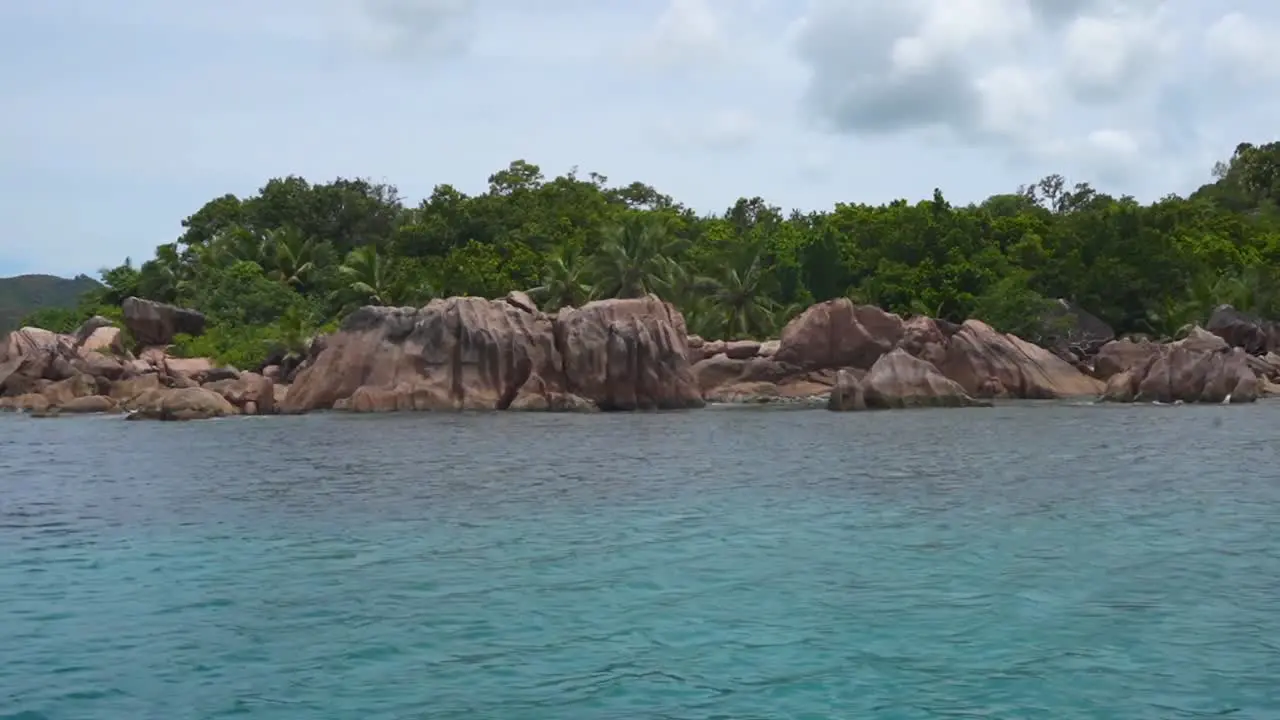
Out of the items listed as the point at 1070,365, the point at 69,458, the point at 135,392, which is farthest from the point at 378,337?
the point at 1070,365

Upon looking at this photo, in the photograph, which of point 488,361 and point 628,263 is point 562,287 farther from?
point 488,361

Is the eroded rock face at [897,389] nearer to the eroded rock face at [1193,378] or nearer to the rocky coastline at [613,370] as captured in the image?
the rocky coastline at [613,370]

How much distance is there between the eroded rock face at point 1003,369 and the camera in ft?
196

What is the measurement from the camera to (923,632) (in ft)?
46.4

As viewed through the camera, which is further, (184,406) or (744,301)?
(744,301)

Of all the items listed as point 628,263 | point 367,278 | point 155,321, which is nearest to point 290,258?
point 155,321

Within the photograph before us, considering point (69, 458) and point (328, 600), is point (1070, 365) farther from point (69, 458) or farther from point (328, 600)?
point (328, 600)

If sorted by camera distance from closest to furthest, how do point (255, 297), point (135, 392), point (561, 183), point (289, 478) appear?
point (289, 478) → point (135, 392) → point (255, 297) → point (561, 183)

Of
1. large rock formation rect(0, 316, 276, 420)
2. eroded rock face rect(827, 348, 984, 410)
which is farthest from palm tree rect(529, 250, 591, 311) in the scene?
eroded rock face rect(827, 348, 984, 410)

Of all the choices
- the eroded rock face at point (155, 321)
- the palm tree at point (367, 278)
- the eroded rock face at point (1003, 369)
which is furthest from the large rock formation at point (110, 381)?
the eroded rock face at point (1003, 369)

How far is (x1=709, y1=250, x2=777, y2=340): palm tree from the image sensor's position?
73750 millimetres

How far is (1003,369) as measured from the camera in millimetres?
59969

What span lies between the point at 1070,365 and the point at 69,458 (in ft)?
154

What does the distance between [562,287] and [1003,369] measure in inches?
956
